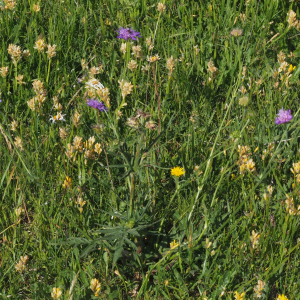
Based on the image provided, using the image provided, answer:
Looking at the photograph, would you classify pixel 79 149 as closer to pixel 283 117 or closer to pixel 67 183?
pixel 67 183

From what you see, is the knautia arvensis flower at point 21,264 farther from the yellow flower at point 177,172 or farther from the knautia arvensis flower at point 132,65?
the knautia arvensis flower at point 132,65

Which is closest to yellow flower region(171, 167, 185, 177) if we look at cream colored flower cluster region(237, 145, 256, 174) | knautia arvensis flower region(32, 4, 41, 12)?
cream colored flower cluster region(237, 145, 256, 174)

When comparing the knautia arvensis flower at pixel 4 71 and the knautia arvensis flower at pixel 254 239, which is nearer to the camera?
the knautia arvensis flower at pixel 254 239

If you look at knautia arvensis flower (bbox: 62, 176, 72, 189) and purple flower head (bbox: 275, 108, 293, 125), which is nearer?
knautia arvensis flower (bbox: 62, 176, 72, 189)

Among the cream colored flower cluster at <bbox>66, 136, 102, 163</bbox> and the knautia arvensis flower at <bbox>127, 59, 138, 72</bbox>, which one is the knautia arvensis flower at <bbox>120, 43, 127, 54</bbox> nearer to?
the knautia arvensis flower at <bbox>127, 59, 138, 72</bbox>

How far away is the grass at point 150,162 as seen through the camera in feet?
6.07

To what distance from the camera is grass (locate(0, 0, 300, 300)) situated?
185 centimetres

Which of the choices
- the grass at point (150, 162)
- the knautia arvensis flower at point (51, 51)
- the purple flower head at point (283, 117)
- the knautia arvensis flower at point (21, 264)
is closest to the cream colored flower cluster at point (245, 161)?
the grass at point (150, 162)

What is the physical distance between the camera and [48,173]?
7.66 feet

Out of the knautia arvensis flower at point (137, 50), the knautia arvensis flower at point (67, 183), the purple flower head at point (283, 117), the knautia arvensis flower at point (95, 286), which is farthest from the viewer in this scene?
the knautia arvensis flower at point (137, 50)

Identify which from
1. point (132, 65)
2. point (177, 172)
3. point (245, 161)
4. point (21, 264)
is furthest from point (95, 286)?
point (132, 65)

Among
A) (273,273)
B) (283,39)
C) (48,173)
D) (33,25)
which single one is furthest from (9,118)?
(283,39)

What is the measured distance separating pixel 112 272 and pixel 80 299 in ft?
0.57

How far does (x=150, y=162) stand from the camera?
2197 mm
